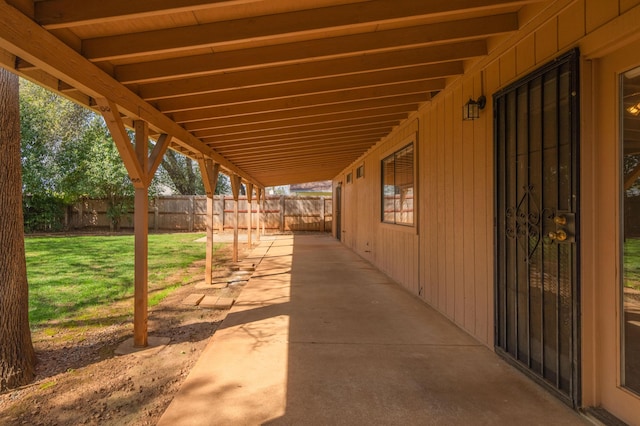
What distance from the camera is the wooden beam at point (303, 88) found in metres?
3.49

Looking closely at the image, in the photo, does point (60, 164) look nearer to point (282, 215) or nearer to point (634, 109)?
point (282, 215)

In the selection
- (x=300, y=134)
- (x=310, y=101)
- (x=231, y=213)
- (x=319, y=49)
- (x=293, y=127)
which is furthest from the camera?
(x=231, y=213)

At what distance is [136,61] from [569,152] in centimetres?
307

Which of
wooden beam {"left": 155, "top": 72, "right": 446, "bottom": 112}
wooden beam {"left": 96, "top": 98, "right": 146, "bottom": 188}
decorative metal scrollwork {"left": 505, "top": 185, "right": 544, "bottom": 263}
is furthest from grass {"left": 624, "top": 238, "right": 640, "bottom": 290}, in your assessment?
wooden beam {"left": 96, "top": 98, "right": 146, "bottom": 188}

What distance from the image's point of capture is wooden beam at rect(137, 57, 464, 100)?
10.2 ft

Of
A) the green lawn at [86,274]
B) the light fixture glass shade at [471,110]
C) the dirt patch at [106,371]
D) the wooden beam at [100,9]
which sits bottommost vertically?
the dirt patch at [106,371]

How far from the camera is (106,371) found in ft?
9.23

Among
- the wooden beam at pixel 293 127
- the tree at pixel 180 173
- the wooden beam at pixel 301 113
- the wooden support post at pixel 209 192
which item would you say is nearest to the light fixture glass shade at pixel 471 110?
the wooden beam at pixel 301 113

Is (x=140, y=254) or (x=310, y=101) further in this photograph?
(x=310, y=101)

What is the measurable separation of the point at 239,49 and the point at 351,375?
2.55 m

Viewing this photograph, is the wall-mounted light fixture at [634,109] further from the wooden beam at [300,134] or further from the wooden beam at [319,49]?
the wooden beam at [300,134]

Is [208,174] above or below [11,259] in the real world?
above

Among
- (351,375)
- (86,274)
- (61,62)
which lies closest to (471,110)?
(351,375)

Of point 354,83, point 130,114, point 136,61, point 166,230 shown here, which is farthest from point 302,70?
point 166,230
